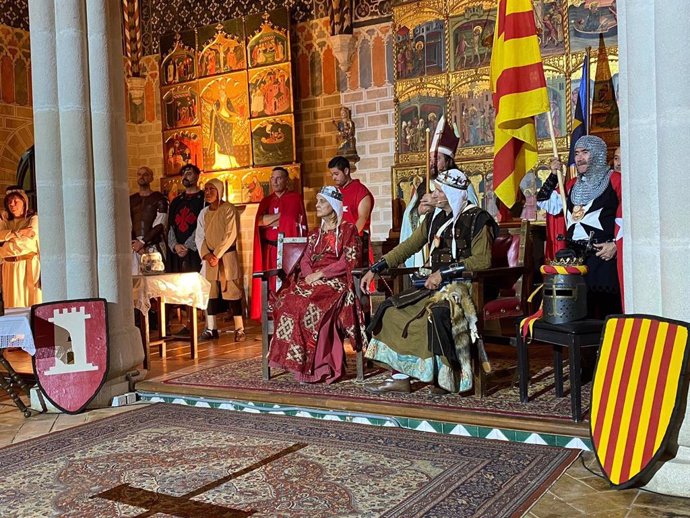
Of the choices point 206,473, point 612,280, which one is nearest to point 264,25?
point 612,280

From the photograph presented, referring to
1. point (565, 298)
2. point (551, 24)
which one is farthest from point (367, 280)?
point (551, 24)

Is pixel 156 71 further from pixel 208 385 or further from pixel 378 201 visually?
pixel 208 385

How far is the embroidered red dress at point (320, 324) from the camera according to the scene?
4.75 m

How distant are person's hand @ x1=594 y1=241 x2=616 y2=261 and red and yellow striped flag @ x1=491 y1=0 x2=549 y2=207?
0.61 metres

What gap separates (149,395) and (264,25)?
5.64m

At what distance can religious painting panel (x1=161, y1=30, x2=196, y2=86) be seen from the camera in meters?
9.62

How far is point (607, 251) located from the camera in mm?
4207

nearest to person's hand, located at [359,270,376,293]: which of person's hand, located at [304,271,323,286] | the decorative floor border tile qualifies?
person's hand, located at [304,271,323,286]

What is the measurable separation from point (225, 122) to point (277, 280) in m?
4.61

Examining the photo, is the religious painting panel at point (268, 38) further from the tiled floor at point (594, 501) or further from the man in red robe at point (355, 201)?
the tiled floor at point (594, 501)

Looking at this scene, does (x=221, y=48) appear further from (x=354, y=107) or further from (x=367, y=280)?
(x=367, y=280)

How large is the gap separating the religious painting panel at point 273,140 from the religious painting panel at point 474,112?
213cm

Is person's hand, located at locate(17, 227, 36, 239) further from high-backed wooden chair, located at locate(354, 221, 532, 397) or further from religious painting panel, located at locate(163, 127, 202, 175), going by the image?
high-backed wooden chair, located at locate(354, 221, 532, 397)

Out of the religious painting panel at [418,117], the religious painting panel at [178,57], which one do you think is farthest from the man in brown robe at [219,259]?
the religious painting panel at [178,57]
